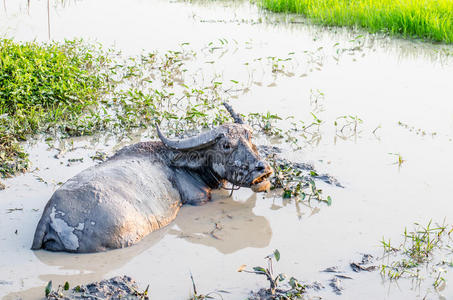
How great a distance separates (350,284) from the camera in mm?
3396

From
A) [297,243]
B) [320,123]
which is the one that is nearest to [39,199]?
[297,243]

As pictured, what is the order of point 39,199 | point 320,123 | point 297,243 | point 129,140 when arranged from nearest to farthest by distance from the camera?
1. point 297,243
2. point 39,199
3. point 129,140
4. point 320,123

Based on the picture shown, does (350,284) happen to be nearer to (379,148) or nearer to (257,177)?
(257,177)

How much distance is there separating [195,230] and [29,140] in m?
2.27

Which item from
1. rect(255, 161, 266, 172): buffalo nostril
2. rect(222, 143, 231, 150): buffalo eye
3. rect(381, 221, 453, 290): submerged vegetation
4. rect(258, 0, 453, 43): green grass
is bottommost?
rect(381, 221, 453, 290): submerged vegetation

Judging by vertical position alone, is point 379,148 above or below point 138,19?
below

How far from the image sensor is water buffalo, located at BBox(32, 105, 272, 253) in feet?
11.4

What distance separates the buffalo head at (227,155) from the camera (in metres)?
4.07

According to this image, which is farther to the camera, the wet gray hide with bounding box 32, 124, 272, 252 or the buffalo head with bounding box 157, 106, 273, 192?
the buffalo head with bounding box 157, 106, 273, 192

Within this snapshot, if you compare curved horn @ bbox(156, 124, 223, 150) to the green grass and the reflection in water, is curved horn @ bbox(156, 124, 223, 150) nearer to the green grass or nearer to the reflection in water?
the reflection in water

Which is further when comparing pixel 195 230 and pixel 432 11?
pixel 432 11

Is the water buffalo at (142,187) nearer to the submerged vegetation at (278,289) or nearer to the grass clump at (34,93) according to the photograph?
the submerged vegetation at (278,289)

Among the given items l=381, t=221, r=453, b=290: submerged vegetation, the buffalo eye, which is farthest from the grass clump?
l=381, t=221, r=453, b=290: submerged vegetation

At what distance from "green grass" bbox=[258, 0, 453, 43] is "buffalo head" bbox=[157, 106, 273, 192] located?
656 cm
